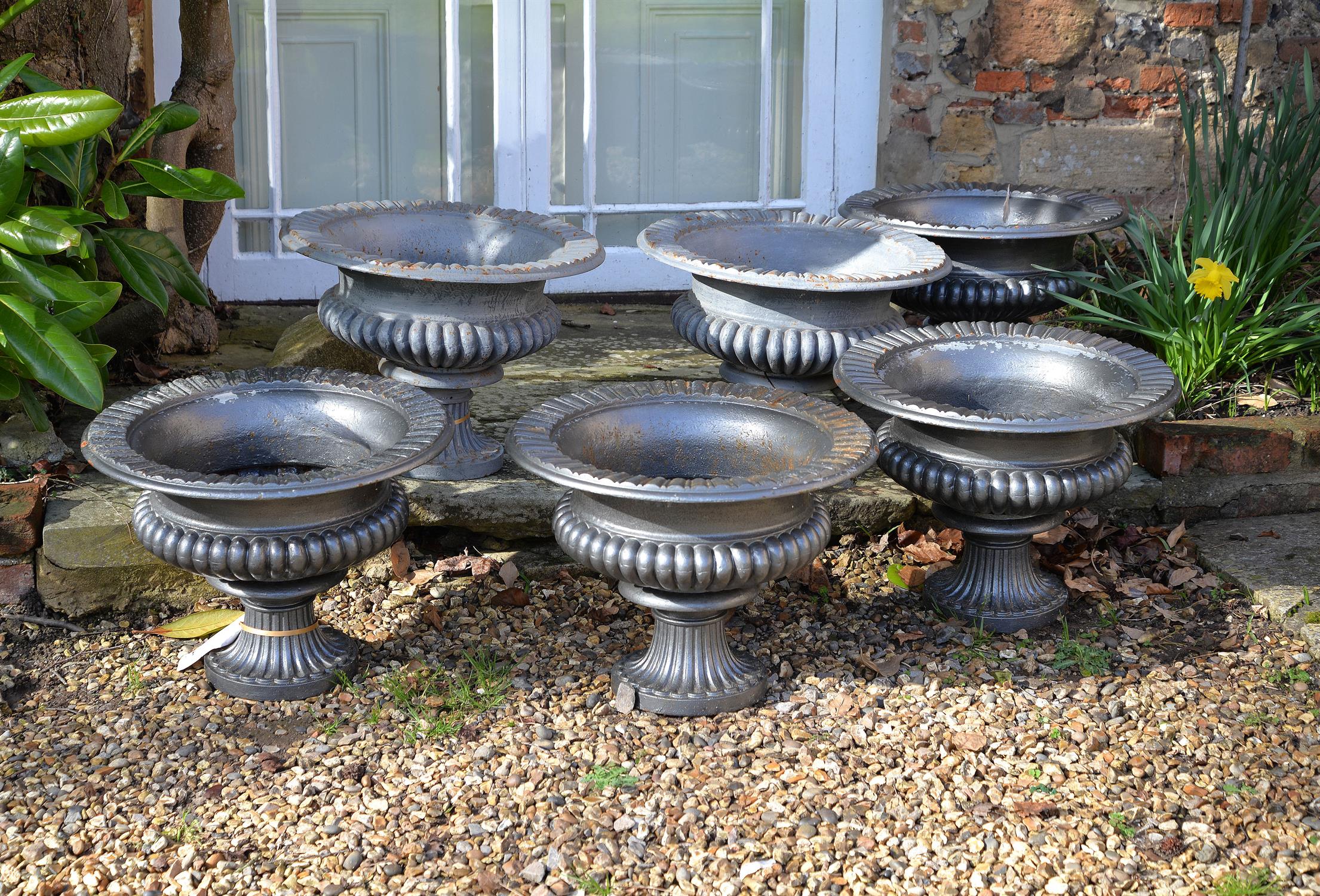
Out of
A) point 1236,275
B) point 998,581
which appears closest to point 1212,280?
point 1236,275

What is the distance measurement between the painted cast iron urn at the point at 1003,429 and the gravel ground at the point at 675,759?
0.39ft

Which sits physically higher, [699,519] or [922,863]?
[699,519]

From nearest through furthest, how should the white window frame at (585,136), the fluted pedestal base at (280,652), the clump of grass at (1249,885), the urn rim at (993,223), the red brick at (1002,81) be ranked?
the clump of grass at (1249,885) < the fluted pedestal base at (280,652) < the urn rim at (993,223) < the white window frame at (585,136) < the red brick at (1002,81)

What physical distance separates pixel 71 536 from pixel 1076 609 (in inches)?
91.0

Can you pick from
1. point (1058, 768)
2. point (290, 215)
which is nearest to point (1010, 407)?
point (1058, 768)

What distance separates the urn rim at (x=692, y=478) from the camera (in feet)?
7.85

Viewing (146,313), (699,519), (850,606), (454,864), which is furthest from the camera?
(146,313)

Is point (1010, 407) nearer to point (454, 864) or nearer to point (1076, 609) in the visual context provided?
point (1076, 609)

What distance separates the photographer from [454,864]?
2266 millimetres

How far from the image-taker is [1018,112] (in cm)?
454

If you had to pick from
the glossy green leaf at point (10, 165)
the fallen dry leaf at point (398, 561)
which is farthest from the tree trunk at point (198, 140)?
the fallen dry leaf at point (398, 561)

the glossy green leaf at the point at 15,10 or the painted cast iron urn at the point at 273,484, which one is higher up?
the glossy green leaf at the point at 15,10

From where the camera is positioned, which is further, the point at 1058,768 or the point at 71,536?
the point at 71,536

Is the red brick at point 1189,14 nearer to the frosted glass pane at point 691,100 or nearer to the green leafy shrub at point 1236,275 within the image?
the green leafy shrub at point 1236,275
